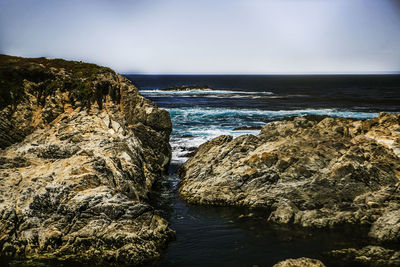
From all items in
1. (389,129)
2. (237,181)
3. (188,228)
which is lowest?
(188,228)

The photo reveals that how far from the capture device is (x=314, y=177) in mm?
16094

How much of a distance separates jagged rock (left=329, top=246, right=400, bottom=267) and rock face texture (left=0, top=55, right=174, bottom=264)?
6.59m

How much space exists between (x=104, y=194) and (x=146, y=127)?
33.8 ft

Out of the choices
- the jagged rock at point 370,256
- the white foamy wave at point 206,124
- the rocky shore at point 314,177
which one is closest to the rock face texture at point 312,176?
the rocky shore at point 314,177

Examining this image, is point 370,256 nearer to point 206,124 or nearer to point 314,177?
point 314,177

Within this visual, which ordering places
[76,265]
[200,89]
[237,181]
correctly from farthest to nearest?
1. [200,89]
2. [237,181]
3. [76,265]

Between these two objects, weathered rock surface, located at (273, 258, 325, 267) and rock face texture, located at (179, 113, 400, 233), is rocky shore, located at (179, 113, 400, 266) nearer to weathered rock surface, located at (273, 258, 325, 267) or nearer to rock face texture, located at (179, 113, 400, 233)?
rock face texture, located at (179, 113, 400, 233)

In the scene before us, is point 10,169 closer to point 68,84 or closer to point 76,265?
point 76,265

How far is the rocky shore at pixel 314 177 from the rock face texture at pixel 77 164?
14.3 ft

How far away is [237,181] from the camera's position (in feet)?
56.6

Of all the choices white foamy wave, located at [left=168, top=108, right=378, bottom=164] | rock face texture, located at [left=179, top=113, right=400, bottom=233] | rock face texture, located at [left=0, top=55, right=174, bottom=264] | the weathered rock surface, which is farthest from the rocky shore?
white foamy wave, located at [left=168, top=108, right=378, bottom=164]

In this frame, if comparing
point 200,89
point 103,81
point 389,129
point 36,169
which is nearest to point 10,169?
point 36,169

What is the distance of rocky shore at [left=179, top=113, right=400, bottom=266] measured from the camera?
13977 millimetres

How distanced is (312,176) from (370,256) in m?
5.74
